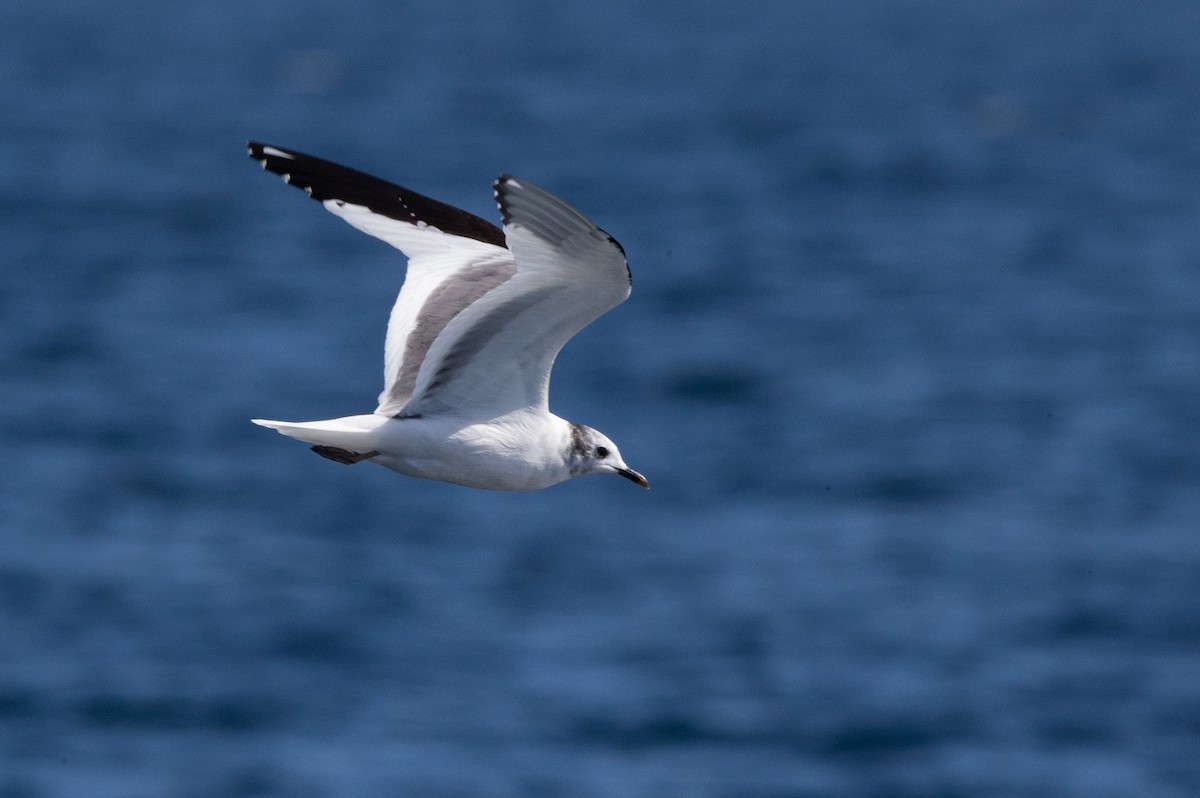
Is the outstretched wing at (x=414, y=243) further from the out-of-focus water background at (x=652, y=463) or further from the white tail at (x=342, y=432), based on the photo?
the out-of-focus water background at (x=652, y=463)

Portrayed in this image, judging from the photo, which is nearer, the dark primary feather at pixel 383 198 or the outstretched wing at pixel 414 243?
the outstretched wing at pixel 414 243

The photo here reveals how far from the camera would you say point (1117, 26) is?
71625 mm

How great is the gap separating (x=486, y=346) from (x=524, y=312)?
25 cm

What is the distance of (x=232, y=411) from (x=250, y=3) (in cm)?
5118

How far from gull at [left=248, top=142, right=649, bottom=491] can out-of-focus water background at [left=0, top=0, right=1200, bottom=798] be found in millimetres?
10179

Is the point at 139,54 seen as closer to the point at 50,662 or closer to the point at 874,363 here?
the point at 874,363

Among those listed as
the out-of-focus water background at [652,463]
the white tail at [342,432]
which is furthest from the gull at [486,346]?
the out-of-focus water background at [652,463]

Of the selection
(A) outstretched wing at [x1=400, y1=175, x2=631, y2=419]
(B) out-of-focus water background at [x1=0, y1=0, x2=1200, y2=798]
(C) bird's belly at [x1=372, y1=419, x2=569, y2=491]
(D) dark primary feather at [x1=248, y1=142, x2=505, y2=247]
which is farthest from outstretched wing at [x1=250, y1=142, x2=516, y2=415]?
(B) out-of-focus water background at [x1=0, y1=0, x2=1200, y2=798]

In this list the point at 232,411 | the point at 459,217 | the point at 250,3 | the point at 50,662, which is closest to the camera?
the point at 459,217

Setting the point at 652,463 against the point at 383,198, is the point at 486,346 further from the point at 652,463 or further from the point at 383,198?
the point at 652,463

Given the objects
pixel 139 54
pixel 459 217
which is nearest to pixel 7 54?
pixel 139 54

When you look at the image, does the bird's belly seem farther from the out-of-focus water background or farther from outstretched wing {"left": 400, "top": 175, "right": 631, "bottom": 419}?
the out-of-focus water background

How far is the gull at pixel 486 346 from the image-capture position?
6863 mm

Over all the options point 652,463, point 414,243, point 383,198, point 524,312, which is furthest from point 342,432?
point 652,463
